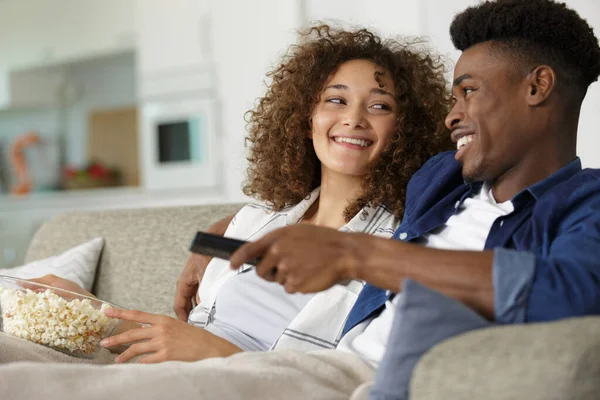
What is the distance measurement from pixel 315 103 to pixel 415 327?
106 centimetres

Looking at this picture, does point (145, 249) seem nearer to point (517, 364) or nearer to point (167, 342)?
point (167, 342)

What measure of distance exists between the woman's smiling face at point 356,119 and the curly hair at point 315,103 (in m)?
0.02

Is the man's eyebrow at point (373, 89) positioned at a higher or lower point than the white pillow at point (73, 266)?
higher

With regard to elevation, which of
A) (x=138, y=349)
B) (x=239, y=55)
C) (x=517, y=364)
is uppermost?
(x=239, y=55)

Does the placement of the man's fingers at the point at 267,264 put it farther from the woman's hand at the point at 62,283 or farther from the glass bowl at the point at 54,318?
the woman's hand at the point at 62,283

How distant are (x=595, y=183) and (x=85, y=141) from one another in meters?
5.88

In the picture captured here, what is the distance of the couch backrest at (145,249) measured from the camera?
92.4 inches

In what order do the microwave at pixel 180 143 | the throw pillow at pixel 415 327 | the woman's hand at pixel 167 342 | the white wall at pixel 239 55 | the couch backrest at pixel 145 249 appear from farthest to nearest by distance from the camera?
the microwave at pixel 180 143
the white wall at pixel 239 55
the couch backrest at pixel 145 249
the woman's hand at pixel 167 342
the throw pillow at pixel 415 327

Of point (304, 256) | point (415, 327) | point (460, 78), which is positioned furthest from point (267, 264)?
point (460, 78)

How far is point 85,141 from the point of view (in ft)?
22.1

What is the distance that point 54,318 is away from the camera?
5.32ft


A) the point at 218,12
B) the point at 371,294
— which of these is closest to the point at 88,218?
the point at 371,294

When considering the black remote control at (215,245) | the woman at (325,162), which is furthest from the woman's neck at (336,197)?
the black remote control at (215,245)

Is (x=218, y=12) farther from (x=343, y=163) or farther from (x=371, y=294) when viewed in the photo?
(x=371, y=294)
